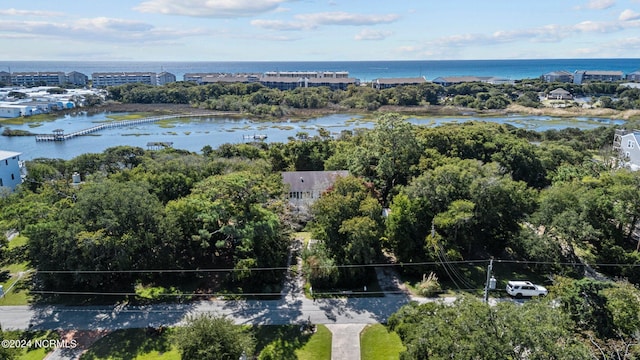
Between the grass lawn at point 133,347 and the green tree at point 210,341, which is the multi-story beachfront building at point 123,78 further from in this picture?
the green tree at point 210,341

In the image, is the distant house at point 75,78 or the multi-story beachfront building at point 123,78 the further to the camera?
the distant house at point 75,78

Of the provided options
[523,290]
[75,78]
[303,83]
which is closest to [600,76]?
[303,83]

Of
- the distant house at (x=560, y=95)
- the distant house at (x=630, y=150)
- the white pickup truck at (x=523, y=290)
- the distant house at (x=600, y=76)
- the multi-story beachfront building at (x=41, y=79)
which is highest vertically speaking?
the multi-story beachfront building at (x=41, y=79)

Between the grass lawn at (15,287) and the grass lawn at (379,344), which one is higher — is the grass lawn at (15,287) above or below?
above

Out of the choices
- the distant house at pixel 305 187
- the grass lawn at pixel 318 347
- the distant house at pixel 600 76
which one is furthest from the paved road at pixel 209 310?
the distant house at pixel 600 76

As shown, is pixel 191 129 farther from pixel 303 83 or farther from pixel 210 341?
pixel 210 341

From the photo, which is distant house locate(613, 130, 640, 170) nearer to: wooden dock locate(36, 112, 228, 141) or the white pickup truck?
the white pickup truck

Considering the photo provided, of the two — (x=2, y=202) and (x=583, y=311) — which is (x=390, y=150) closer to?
(x=583, y=311)
